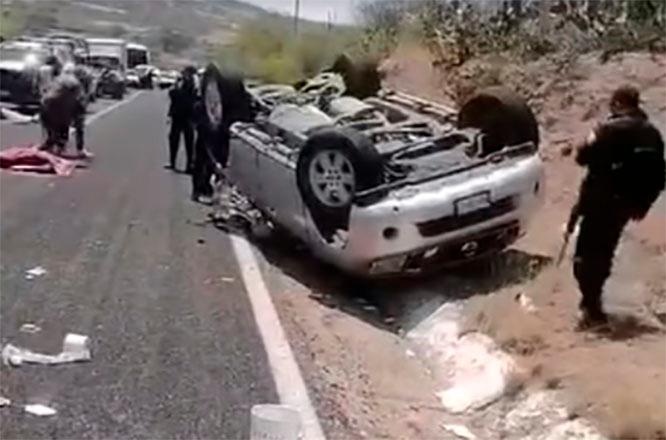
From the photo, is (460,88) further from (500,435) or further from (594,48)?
(500,435)

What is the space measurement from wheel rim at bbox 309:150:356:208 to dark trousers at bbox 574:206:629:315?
7.85 feet

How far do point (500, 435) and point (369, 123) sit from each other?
5.88 metres

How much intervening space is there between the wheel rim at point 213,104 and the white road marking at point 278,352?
3.89 meters

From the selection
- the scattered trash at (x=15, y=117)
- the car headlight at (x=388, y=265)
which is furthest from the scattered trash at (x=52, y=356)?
the scattered trash at (x=15, y=117)

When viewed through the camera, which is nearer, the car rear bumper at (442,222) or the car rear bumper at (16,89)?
the car rear bumper at (442,222)

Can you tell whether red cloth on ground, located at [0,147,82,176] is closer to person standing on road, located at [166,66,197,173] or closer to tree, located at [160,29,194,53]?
person standing on road, located at [166,66,197,173]

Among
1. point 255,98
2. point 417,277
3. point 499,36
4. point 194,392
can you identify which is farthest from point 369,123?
point 499,36

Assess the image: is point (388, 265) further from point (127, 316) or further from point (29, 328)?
point (29, 328)

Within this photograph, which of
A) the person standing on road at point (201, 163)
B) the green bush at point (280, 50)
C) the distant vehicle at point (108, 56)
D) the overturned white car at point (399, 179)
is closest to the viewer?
the overturned white car at point (399, 179)

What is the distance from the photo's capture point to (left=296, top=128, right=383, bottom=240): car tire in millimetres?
11508

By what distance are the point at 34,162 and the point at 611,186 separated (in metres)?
13.9

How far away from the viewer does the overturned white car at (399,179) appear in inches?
443

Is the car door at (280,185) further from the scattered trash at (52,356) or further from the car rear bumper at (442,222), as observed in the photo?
the scattered trash at (52,356)

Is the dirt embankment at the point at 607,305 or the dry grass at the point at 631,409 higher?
the dry grass at the point at 631,409
